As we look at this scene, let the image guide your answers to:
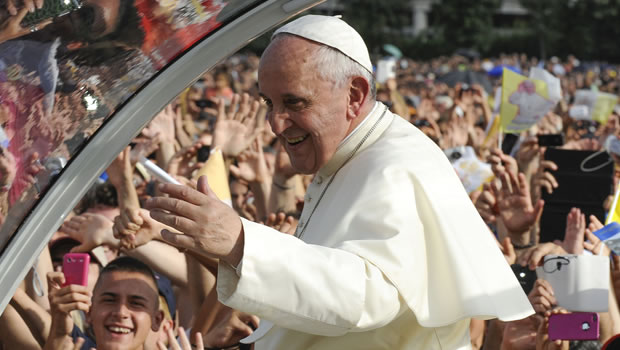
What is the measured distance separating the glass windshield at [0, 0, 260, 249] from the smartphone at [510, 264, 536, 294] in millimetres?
2494

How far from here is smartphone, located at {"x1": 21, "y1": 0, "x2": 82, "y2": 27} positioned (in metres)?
2.07

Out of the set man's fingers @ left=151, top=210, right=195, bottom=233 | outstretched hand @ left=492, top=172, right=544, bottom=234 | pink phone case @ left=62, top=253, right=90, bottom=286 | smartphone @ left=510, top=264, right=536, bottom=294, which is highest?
man's fingers @ left=151, top=210, right=195, bottom=233

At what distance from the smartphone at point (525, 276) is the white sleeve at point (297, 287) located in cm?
216

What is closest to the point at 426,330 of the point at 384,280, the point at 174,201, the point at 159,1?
the point at 384,280

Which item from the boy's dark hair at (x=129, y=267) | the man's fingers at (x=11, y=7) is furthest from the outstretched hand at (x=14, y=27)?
the boy's dark hair at (x=129, y=267)

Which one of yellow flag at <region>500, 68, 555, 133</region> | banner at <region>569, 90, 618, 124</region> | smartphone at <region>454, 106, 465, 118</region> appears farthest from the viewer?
banner at <region>569, 90, 618, 124</region>

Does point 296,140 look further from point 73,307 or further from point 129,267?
point 129,267

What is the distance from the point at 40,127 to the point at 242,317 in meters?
2.40

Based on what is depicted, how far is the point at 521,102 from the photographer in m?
8.14

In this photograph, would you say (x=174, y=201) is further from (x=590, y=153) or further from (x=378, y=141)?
(x=590, y=153)

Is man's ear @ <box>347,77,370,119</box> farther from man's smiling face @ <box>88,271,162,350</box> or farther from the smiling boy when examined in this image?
man's smiling face @ <box>88,271,162,350</box>

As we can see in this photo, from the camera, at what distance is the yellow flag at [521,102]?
26.3ft

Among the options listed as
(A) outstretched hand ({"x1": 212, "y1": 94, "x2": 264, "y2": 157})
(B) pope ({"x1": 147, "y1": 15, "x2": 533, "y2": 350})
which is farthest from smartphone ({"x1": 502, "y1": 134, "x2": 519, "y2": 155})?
(B) pope ({"x1": 147, "y1": 15, "x2": 533, "y2": 350})

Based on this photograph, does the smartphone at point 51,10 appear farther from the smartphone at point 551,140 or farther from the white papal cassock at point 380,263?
the smartphone at point 551,140
